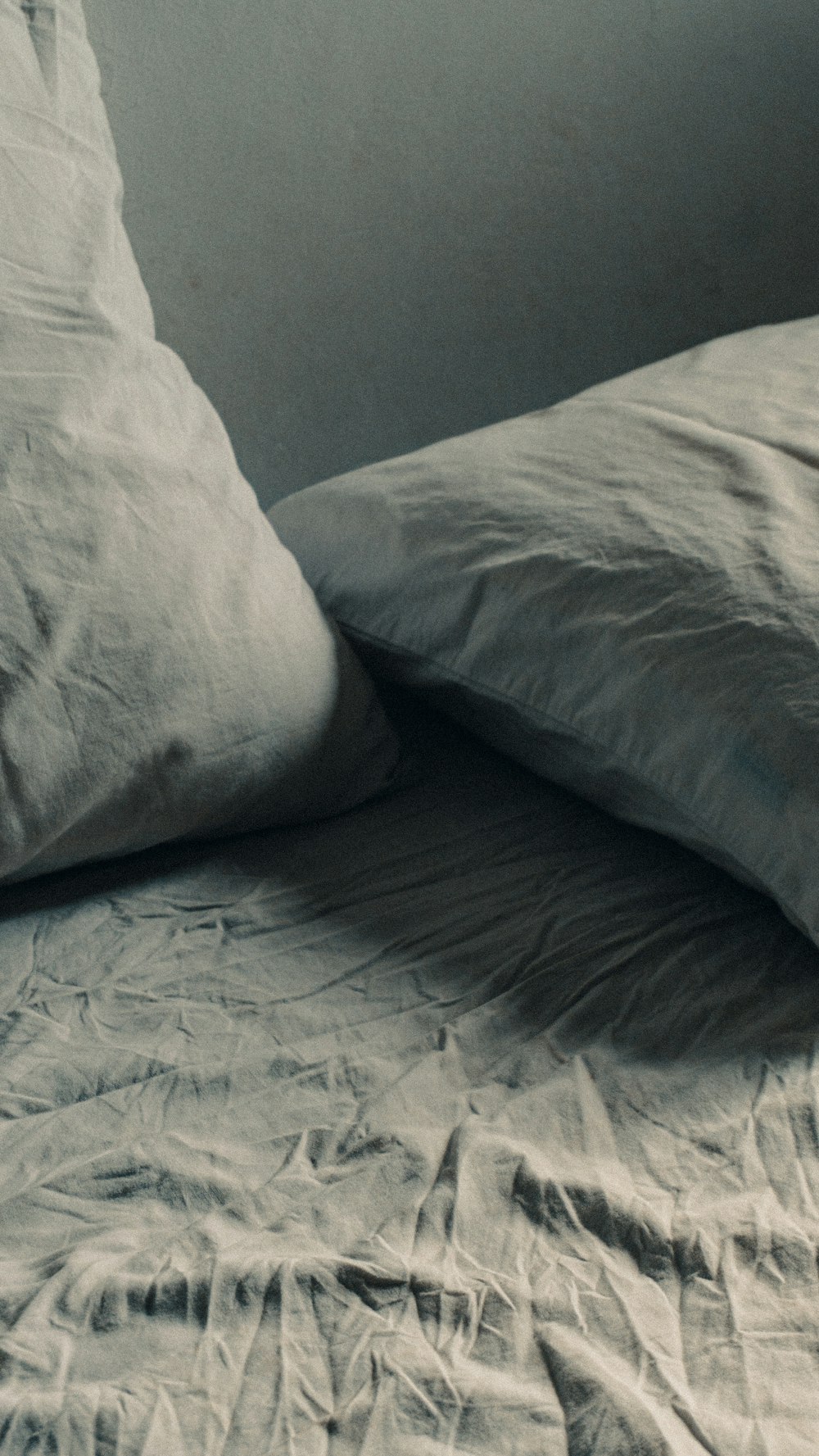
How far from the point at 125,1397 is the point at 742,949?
380 mm

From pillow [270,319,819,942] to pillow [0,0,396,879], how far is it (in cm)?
8

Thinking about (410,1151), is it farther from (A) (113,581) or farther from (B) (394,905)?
(A) (113,581)

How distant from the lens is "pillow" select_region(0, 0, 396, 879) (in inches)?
24.2

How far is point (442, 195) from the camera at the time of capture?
3.92ft

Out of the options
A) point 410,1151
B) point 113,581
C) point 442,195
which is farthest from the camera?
point 442,195

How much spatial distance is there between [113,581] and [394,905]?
24 centimetres

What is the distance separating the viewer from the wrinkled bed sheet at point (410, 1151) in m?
0.40

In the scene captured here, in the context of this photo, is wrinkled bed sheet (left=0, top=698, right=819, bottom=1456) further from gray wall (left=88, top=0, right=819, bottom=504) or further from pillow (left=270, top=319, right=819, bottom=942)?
gray wall (left=88, top=0, right=819, bottom=504)

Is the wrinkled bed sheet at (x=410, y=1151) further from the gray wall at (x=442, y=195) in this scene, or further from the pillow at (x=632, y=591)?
the gray wall at (x=442, y=195)

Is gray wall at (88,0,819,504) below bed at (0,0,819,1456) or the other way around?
the other way around

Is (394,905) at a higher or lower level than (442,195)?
lower

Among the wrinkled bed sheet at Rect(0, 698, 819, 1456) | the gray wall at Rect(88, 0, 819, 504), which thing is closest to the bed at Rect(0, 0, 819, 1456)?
the wrinkled bed sheet at Rect(0, 698, 819, 1456)

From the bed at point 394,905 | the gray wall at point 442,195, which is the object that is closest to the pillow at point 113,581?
the bed at point 394,905

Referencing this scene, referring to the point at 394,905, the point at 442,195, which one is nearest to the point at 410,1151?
the point at 394,905
